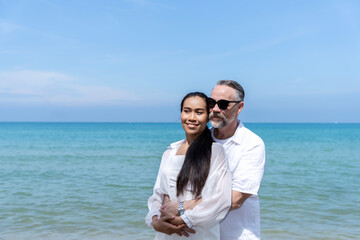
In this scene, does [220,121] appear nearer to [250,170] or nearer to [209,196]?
[250,170]

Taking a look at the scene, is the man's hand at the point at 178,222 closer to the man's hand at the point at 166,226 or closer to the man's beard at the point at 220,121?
the man's hand at the point at 166,226

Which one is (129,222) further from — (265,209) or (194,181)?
(194,181)

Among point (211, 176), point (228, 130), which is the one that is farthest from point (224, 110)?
point (211, 176)

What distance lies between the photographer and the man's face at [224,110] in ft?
10.8

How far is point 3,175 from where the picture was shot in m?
16.0

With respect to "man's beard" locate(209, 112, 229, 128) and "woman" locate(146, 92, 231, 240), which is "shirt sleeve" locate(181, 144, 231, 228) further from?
"man's beard" locate(209, 112, 229, 128)

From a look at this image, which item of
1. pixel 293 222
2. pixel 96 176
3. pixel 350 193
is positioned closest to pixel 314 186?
pixel 350 193

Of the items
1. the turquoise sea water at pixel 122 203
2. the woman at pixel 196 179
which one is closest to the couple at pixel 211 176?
the woman at pixel 196 179

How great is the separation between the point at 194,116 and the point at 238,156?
20.1 inches

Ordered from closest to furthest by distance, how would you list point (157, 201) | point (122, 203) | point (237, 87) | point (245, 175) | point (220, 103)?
point (245, 175) → point (157, 201) → point (220, 103) → point (237, 87) → point (122, 203)

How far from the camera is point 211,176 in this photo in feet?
9.55

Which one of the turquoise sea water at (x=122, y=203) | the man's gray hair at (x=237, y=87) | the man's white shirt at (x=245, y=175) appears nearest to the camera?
the man's white shirt at (x=245, y=175)

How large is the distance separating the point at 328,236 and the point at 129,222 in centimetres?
397

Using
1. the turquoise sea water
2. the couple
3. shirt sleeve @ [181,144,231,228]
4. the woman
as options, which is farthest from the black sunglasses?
the turquoise sea water
